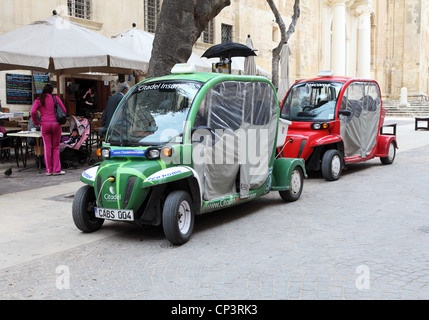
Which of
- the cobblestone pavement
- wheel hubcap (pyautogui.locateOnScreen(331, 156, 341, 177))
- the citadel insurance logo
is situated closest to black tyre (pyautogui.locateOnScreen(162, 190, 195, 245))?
the cobblestone pavement

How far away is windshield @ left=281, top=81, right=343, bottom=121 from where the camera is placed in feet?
34.8

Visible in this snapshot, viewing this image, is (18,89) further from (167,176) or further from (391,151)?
(167,176)

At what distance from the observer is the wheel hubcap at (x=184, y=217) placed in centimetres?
582

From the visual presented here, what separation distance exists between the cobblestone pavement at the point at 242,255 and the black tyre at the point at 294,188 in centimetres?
12

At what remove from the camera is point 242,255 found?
529 cm

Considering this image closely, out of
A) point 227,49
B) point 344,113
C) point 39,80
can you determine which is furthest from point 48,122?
point 39,80

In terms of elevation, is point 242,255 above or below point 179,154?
below

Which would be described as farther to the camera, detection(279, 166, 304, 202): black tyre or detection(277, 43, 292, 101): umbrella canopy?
detection(277, 43, 292, 101): umbrella canopy

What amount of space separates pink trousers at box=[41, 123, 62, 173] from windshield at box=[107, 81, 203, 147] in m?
4.38

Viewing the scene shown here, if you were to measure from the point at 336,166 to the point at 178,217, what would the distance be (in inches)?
209

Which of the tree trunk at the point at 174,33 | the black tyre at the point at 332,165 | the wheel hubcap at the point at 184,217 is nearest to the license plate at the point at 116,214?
the wheel hubcap at the point at 184,217

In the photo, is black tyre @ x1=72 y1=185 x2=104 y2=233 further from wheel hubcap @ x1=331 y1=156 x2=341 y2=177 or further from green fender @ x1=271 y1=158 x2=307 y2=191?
wheel hubcap @ x1=331 y1=156 x2=341 y2=177

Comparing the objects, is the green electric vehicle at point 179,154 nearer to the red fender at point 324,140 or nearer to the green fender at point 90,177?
the green fender at point 90,177

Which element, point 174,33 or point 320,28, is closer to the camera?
point 174,33
